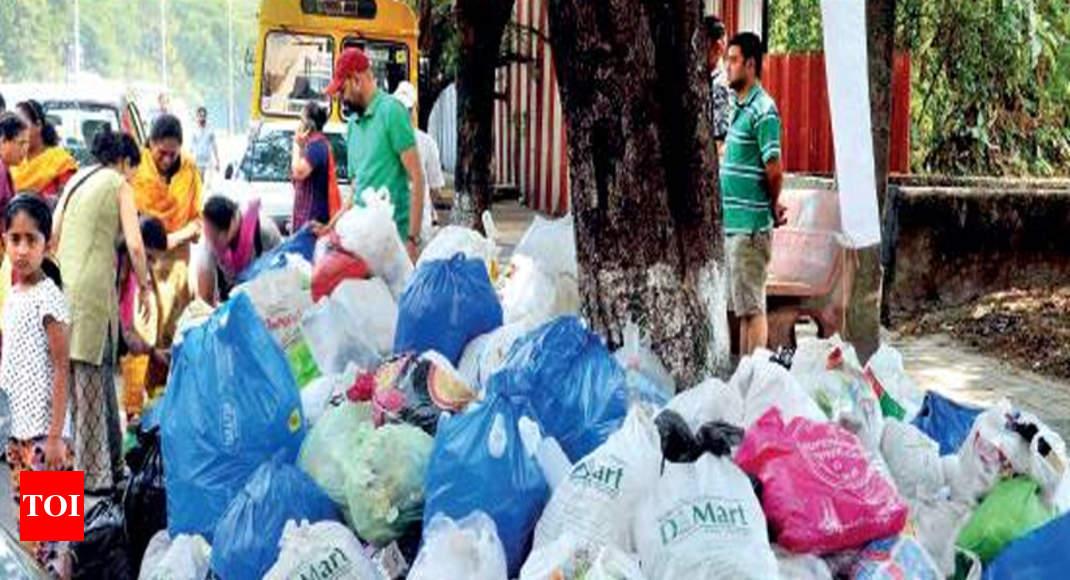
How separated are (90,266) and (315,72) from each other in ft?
34.5

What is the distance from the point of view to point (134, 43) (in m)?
101

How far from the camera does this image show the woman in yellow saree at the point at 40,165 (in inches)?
→ 346

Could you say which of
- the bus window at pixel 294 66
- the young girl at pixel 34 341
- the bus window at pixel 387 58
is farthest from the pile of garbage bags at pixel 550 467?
the bus window at pixel 294 66

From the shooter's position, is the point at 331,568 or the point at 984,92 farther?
the point at 984,92

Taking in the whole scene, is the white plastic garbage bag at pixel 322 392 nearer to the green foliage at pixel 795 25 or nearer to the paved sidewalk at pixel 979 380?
the paved sidewalk at pixel 979 380

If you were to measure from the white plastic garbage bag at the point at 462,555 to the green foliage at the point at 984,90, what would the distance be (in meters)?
12.2

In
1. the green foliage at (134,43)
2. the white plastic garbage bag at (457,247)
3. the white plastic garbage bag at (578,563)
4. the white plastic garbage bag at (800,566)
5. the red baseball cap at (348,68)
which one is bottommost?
the white plastic garbage bag at (800,566)

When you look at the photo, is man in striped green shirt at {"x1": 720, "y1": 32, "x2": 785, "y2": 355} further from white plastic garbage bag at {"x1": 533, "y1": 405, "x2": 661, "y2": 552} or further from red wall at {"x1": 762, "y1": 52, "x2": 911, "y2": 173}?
red wall at {"x1": 762, "y1": 52, "x2": 911, "y2": 173}

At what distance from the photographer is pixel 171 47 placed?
3999 inches

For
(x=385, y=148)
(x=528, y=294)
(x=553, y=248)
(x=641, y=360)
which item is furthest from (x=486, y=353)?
(x=385, y=148)

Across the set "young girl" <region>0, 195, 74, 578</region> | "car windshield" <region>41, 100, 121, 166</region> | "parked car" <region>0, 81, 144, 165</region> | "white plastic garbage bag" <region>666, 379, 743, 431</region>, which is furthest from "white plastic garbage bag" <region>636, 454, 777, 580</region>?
"car windshield" <region>41, 100, 121, 166</region>

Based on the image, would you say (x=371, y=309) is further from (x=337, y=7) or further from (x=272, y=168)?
(x=337, y=7)

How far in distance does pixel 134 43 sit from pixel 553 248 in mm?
100639

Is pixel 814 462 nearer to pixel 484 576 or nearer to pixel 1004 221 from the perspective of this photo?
pixel 484 576
